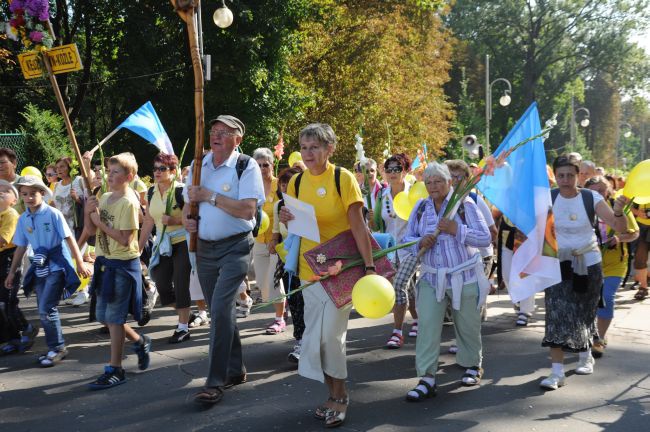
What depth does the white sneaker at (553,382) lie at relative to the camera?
530cm

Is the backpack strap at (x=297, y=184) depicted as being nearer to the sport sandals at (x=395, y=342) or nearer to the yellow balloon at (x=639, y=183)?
the sport sandals at (x=395, y=342)

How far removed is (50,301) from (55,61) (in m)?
2.13

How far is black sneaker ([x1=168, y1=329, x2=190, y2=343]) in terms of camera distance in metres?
7.00

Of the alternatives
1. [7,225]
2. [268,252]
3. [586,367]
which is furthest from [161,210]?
[586,367]

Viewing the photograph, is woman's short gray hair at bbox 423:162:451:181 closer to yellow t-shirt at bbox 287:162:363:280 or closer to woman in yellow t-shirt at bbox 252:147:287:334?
yellow t-shirt at bbox 287:162:363:280

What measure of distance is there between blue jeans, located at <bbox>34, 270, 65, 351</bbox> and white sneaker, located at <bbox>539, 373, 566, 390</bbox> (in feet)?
14.0

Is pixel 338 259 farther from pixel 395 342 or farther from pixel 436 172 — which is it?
pixel 395 342

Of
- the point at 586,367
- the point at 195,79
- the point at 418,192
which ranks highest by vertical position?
the point at 195,79

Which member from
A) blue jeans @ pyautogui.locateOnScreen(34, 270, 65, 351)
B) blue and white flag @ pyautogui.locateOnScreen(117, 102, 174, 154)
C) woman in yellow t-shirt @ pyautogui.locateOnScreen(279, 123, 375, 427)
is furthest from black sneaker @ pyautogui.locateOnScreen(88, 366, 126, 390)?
blue and white flag @ pyautogui.locateOnScreen(117, 102, 174, 154)

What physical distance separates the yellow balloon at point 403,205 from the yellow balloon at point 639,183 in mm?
2080

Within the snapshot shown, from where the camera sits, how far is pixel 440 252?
17.3 ft

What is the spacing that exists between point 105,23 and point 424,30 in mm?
14257

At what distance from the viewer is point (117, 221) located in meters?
5.62

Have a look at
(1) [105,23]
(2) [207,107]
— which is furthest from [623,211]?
(1) [105,23]
